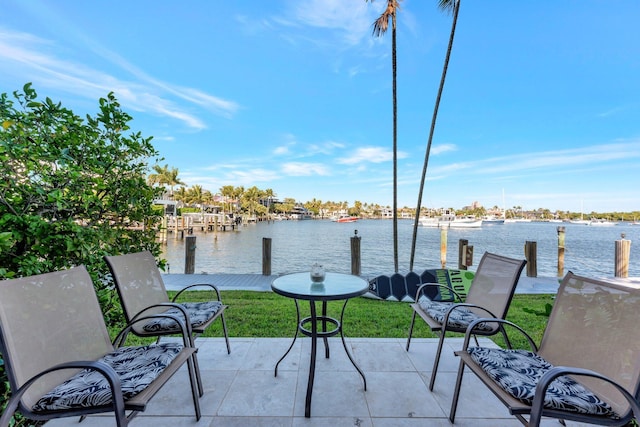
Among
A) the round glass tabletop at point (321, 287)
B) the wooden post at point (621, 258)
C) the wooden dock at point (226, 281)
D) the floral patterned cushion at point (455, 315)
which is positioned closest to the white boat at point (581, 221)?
the wooden post at point (621, 258)

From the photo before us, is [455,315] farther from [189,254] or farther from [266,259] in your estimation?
[189,254]

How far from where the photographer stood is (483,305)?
237cm

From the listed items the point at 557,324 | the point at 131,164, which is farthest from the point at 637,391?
the point at 131,164

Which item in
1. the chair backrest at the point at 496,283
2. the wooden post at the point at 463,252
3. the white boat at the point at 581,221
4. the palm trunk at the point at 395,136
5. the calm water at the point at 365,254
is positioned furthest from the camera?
the white boat at the point at 581,221

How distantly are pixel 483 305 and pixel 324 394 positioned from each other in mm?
1538

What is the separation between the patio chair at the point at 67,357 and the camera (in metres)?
1.13

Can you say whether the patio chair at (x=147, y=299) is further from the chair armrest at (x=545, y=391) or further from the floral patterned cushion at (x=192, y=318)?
the chair armrest at (x=545, y=391)

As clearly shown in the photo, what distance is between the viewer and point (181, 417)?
5.46 feet

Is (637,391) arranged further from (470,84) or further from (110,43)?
(470,84)

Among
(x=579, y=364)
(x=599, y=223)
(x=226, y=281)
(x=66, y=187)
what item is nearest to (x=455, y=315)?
(x=579, y=364)

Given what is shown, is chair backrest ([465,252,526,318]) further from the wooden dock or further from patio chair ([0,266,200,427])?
the wooden dock

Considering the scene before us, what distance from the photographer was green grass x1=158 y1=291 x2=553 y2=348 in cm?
307

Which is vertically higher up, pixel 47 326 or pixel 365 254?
pixel 47 326

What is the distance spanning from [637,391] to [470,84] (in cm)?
1316
